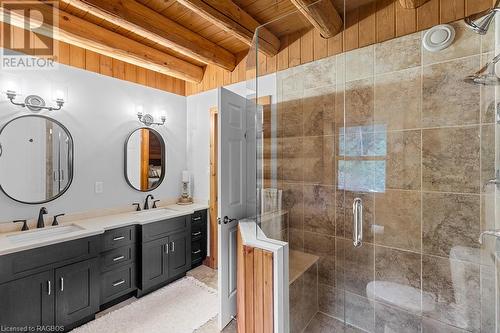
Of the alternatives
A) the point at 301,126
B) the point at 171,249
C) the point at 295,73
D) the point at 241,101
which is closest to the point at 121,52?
the point at 241,101

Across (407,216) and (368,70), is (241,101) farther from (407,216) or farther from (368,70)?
(407,216)

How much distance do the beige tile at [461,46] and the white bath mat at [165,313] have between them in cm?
270

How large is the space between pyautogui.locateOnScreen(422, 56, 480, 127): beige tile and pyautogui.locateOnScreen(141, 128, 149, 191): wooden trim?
2.84 m

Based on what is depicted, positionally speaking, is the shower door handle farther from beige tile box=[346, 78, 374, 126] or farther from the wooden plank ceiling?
the wooden plank ceiling

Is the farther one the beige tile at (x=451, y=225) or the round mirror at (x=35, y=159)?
the round mirror at (x=35, y=159)

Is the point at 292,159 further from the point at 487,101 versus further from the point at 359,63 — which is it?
the point at 487,101

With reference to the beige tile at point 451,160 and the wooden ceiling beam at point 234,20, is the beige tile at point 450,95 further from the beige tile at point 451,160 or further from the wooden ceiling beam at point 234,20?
A: the wooden ceiling beam at point 234,20

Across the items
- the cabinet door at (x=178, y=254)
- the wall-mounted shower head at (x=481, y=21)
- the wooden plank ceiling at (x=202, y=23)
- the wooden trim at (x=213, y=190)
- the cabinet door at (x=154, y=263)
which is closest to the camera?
the wall-mounted shower head at (x=481, y=21)

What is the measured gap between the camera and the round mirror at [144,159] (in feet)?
9.21

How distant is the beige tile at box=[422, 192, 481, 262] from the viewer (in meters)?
1.54

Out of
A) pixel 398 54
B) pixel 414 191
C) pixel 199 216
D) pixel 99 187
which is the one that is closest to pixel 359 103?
pixel 398 54

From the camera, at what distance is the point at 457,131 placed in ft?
5.16

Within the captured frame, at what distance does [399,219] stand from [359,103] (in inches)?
37.7

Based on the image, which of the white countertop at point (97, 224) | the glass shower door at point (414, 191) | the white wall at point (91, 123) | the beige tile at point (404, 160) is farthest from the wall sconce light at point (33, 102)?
the beige tile at point (404, 160)
